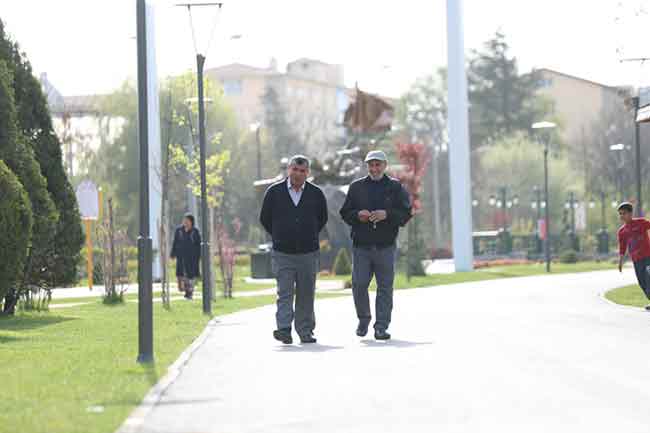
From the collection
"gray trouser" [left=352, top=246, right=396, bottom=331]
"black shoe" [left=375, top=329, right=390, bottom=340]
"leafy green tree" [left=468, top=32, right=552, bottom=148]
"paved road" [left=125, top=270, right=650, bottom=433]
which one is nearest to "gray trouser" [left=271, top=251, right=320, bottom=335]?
"paved road" [left=125, top=270, right=650, bottom=433]

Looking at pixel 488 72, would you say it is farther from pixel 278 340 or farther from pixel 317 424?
pixel 317 424

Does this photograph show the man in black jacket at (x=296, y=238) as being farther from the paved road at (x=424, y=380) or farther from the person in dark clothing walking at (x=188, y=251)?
the person in dark clothing walking at (x=188, y=251)

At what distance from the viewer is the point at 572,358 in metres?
13.5

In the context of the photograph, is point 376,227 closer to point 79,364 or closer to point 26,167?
point 79,364

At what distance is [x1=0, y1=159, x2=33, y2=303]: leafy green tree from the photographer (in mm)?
19781

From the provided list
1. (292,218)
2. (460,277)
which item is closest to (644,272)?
(292,218)

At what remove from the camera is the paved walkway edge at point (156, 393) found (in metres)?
9.28

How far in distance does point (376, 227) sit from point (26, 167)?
7.65 m

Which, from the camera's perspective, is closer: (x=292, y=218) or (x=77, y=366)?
(x=77, y=366)

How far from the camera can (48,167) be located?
939 inches

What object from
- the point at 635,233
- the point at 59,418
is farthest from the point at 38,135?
the point at 59,418

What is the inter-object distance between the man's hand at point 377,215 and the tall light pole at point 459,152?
102ft

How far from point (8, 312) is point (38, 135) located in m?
2.65

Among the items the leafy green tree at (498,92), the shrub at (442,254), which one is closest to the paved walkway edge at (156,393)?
the shrub at (442,254)
